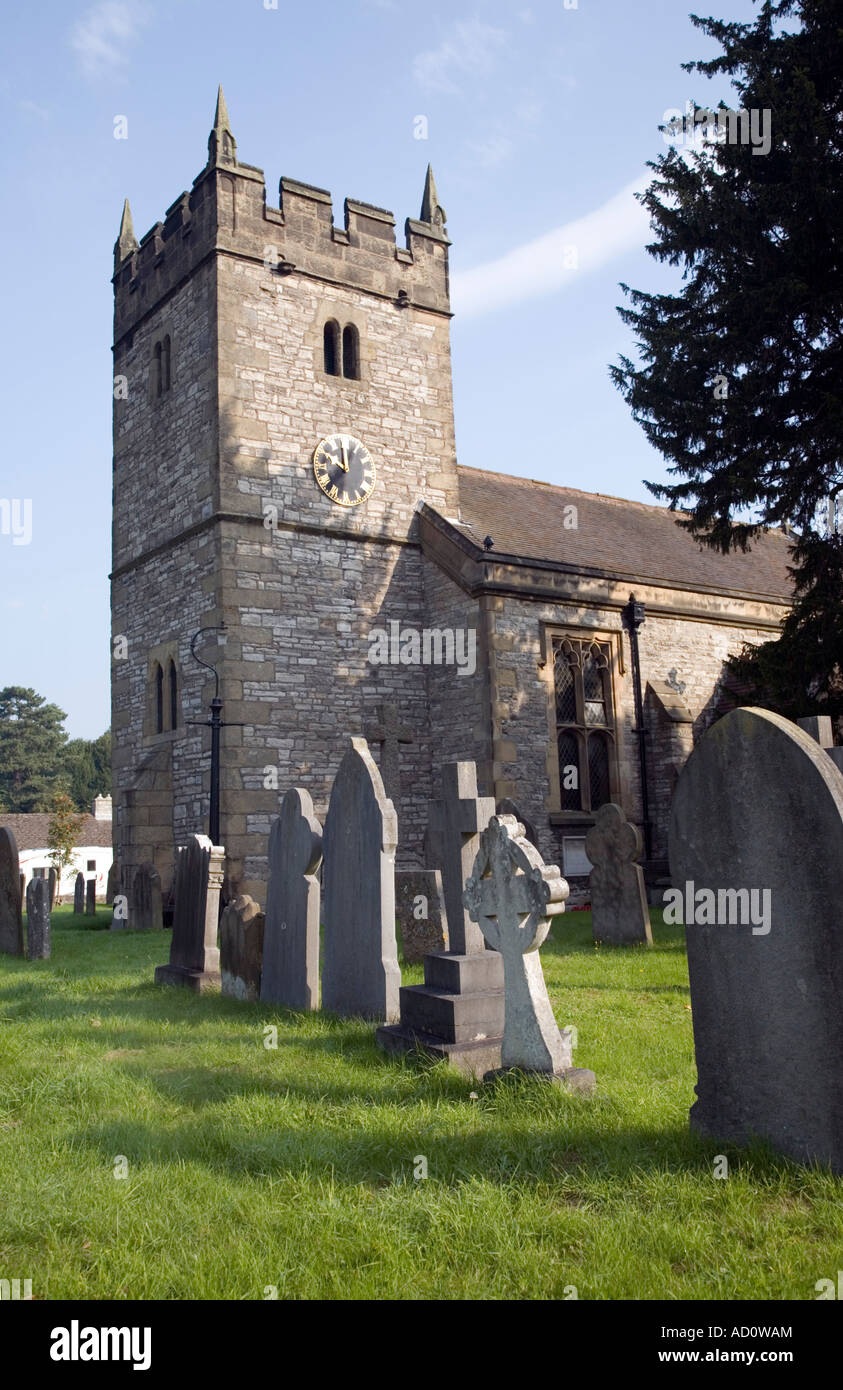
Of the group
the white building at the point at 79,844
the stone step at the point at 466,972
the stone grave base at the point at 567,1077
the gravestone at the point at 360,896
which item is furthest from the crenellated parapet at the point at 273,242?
the white building at the point at 79,844

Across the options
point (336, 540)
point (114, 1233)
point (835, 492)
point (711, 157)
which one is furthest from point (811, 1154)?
point (336, 540)

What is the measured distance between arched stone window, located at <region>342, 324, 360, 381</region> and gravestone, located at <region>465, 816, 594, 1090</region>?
559 inches

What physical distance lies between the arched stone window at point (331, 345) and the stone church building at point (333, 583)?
40mm

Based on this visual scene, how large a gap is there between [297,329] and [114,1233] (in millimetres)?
16038

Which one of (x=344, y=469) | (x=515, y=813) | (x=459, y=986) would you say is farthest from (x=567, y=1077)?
(x=344, y=469)

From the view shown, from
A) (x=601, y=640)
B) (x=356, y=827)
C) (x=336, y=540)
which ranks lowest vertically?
(x=356, y=827)

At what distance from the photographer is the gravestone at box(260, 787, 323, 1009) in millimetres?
7348

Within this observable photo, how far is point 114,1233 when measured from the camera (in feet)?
10.8

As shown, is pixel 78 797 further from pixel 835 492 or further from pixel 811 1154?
pixel 811 1154

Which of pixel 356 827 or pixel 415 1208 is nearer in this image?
pixel 415 1208

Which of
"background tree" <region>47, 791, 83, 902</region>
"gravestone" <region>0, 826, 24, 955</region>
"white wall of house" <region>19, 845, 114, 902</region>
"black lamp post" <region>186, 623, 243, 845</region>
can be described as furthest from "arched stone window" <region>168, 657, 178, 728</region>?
"white wall of house" <region>19, 845, 114, 902</region>

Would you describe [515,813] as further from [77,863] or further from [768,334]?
[77,863]
